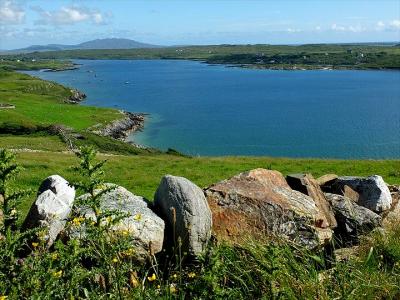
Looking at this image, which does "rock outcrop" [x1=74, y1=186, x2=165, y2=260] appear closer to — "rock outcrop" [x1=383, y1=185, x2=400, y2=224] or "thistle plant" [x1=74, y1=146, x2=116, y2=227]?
"thistle plant" [x1=74, y1=146, x2=116, y2=227]

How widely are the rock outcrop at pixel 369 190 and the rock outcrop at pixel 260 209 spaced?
11.7 feet

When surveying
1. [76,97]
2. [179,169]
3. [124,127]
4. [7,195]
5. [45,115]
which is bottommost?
[124,127]

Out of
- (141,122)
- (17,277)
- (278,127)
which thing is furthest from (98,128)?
(17,277)

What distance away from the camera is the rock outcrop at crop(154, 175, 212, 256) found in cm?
1272

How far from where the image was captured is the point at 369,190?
59.5 feet

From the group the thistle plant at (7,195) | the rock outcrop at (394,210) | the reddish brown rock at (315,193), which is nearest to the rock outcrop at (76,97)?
the rock outcrop at (394,210)

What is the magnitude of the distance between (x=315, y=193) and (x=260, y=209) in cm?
304

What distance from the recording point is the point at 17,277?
21.6 ft

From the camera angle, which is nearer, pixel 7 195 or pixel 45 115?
pixel 7 195

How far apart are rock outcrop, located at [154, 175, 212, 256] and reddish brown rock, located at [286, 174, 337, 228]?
3.66 metres

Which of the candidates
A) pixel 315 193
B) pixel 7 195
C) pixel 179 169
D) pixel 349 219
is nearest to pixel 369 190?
pixel 315 193

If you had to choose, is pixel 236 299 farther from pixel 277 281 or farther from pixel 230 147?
pixel 230 147

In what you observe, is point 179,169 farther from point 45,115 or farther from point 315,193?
point 45,115

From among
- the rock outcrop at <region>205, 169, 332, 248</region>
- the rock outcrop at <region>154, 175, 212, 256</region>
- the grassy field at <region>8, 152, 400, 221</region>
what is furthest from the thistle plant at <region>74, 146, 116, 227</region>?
the grassy field at <region>8, 152, 400, 221</region>
